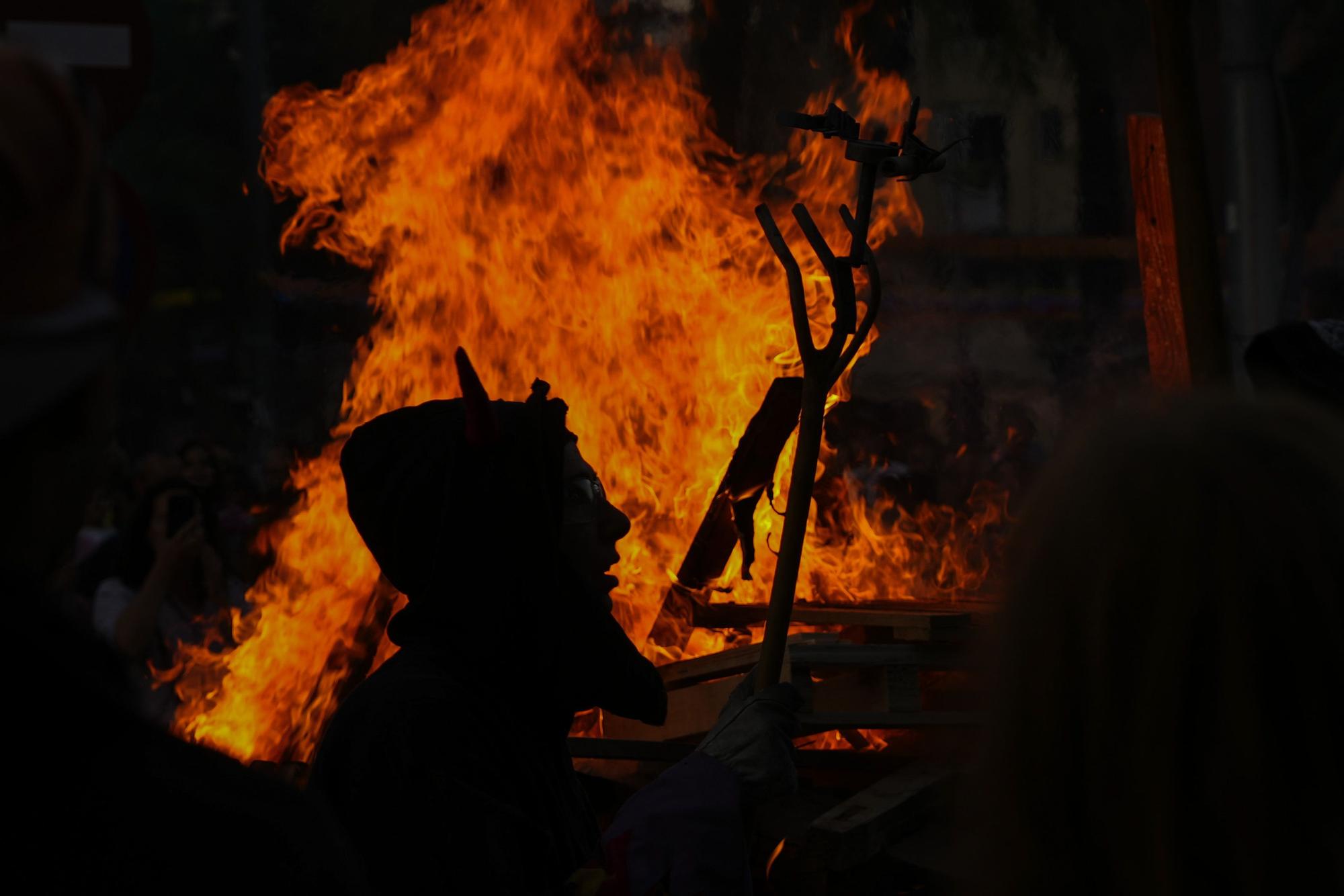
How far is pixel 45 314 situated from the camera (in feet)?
3.35

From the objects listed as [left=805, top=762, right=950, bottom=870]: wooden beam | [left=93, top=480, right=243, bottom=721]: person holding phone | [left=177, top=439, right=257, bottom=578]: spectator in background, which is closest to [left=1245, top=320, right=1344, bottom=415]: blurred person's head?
[left=805, top=762, right=950, bottom=870]: wooden beam

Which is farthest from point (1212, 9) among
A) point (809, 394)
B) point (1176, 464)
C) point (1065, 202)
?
point (1176, 464)

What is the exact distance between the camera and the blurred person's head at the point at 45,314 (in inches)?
39.1

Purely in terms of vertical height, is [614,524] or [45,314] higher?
[45,314]

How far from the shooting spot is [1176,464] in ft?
3.47

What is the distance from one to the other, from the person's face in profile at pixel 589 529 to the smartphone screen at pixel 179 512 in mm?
3239

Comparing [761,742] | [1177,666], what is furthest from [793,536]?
[1177,666]

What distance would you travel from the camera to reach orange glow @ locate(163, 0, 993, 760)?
570 cm

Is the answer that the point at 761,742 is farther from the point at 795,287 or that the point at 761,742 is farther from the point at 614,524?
the point at 795,287

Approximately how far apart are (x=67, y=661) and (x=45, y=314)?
0.29 meters

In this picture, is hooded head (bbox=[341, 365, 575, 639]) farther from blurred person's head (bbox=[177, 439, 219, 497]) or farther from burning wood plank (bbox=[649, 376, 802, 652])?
blurred person's head (bbox=[177, 439, 219, 497])

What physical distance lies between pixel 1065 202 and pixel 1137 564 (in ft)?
31.9

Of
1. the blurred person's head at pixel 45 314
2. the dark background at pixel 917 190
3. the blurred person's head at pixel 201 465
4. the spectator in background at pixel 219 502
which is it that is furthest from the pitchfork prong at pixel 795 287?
the dark background at pixel 917 190

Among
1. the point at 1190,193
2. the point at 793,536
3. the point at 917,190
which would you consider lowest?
the point at 793,536
